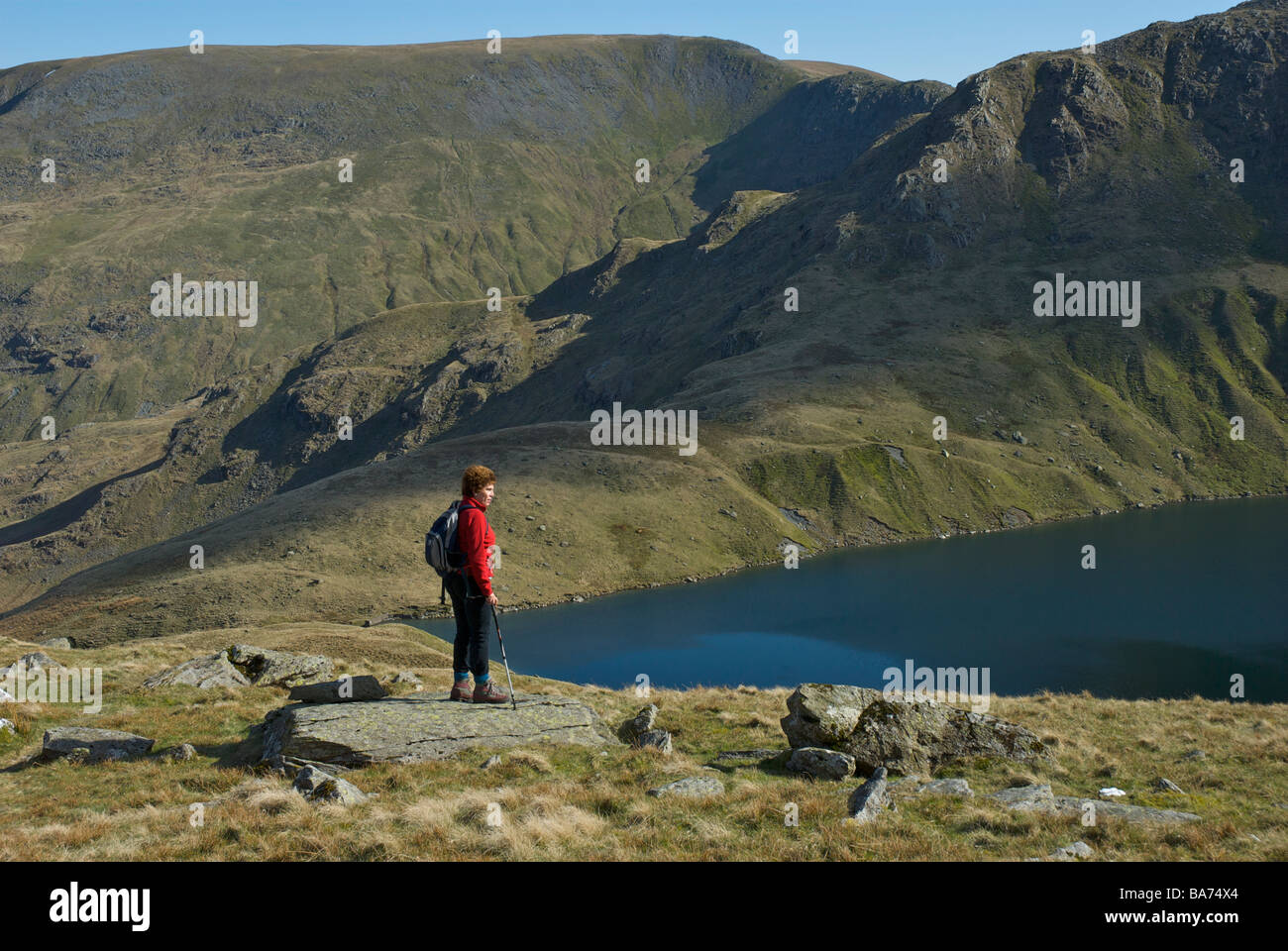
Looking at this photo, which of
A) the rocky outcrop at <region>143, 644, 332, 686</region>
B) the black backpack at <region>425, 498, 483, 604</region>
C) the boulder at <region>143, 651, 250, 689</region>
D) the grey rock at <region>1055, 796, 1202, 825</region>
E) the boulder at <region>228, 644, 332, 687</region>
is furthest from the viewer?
the boulder at <region>228, 644, 332, 687</region>

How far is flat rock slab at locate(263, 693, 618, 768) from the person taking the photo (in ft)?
51.6

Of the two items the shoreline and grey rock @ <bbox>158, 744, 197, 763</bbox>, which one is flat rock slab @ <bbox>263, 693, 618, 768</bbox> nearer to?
grey rock @ <bbox>158, 744, 197, 763</bbox>

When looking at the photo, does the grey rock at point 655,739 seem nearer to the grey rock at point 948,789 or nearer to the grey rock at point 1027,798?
the grey rock at point 948,789

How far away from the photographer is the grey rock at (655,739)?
18.0 metres

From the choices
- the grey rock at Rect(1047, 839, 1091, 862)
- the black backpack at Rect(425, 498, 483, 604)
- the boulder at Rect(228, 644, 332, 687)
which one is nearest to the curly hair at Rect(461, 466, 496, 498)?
the black backpack at Rect(425, 498, 483, 604)

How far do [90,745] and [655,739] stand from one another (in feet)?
35.1

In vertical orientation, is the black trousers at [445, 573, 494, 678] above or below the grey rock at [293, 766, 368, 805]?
above

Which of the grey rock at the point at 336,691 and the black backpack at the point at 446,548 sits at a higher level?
the black backpack at the point at 446,548

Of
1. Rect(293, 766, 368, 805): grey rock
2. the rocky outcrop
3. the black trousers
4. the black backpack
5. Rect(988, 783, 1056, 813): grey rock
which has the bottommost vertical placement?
the rocky outcrop

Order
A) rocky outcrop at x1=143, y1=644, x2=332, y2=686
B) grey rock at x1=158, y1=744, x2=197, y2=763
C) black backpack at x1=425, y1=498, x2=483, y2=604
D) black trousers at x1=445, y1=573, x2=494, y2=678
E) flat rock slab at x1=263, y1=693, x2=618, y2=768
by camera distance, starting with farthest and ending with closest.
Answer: rocky outcrop at x1=143, y1=644, x2=332, y2=686, black trousers at x1=445, y1=573, x2=494, y2=678, black backpack at x1=425, y1=498, x2=483, y2=604, grey rock at x1=158, y1=744, x2=197, y2=763, flat rock slab at x1=263, y1=693, x2=618, y2=768

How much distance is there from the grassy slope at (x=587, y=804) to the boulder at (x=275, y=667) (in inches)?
160

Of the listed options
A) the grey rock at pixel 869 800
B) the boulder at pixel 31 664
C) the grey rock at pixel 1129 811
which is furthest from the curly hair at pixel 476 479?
the boulder at pixel 31 664

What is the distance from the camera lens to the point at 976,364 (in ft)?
531

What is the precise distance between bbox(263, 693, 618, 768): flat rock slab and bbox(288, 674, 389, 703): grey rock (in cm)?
59
